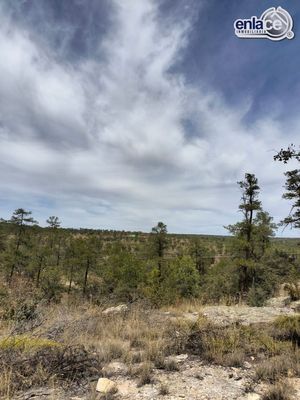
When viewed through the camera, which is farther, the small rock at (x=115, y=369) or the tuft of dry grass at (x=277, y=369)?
the small rock at (x=115, y=369)

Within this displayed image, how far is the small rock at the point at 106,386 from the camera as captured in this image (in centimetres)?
400

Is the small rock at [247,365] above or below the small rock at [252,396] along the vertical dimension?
above

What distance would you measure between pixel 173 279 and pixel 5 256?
1585 cm

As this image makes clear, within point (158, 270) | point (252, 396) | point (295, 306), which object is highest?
point (158, 270)

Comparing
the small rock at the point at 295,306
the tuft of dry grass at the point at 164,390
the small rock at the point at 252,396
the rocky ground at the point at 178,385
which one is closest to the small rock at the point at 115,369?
the rocky ground at the point at 178,385

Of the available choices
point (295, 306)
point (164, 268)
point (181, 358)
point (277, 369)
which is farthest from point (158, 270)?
point (277, 369)

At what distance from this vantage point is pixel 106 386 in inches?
161

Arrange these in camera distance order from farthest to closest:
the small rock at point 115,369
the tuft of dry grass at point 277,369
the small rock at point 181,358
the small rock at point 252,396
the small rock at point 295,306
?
the small rock at point 295,306 < the small rock at point 181,358 < the small rock at point 115,369 < the tuft of dry grass at point 277,369 < the small rock at point 252,396

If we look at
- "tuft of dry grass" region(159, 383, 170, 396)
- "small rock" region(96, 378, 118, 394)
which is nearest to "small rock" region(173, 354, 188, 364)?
"tuft of dry grass" region(159, 383, 170, 396)

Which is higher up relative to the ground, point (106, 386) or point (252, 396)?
point (252, 396)

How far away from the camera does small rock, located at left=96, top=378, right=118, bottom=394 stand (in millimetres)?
3997

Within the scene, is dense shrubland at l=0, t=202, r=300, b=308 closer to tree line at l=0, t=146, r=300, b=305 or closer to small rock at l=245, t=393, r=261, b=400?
tree line at l=0, t=146, r=300, b=305

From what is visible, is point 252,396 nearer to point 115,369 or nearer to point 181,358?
point 181,358

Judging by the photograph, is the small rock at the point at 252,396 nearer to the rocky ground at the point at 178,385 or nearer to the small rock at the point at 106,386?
the rocky ground at the point at 178,385
